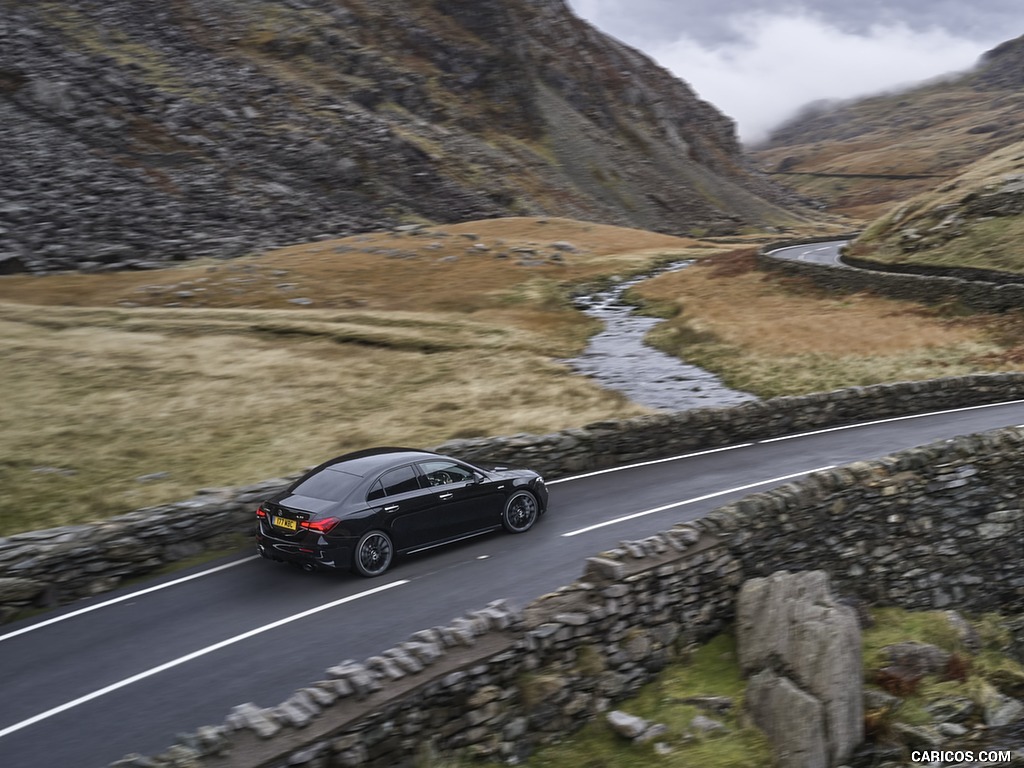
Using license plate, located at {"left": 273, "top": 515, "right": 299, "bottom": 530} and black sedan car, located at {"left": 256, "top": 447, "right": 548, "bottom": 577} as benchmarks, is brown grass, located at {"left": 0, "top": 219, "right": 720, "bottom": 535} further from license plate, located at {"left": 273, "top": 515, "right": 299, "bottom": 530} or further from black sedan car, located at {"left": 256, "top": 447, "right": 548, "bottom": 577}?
black sedan car, located at {"left": 256, "top": 447, "right": 548, "bottom": 577}

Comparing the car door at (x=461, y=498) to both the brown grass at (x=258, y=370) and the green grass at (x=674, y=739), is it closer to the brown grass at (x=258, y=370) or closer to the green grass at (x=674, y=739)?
the green grass at (x=674, y=739)

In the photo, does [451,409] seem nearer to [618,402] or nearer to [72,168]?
[618,402]

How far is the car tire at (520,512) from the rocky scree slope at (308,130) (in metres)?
45.5

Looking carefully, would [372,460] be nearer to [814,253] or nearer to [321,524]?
[321,524]

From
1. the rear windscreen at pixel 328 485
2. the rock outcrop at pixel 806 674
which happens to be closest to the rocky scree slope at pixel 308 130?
the rear windscreen at pixel 328 485

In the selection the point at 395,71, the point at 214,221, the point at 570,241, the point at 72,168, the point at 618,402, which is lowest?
the point at 618,402

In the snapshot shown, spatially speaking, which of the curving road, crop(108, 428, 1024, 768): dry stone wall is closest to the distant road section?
crop(108, 428, 1024, 768): dry stone wall

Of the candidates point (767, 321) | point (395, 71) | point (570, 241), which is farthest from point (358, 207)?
point (767, 321)

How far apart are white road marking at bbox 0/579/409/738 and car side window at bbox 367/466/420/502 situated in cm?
129

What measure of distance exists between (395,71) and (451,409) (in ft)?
267

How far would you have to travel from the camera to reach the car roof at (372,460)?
1358cm

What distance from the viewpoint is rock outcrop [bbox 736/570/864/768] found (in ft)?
35.5

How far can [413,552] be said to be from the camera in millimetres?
13664

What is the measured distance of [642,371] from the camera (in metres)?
34.8
